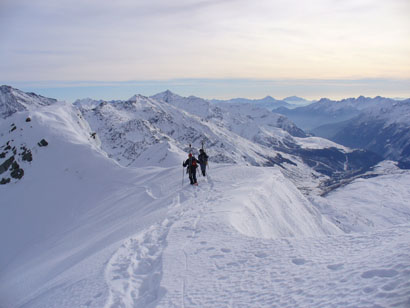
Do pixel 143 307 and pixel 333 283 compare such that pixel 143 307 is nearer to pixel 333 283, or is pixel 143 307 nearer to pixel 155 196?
pixel 333 283

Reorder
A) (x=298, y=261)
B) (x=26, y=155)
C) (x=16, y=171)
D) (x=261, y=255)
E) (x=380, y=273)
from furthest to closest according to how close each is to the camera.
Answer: (x=26, y=155), (x=16, y=171), (x=261, y=255), (x=298, y=261), (x=380, y=273)

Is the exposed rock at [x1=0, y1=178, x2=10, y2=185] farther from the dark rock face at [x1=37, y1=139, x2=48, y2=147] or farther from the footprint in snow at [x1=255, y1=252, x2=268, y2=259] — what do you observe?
the footprint in snow at [x1=255, y1=252, x2=268, y2=259]

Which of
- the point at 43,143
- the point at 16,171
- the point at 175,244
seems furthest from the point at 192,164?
the point at 16,171

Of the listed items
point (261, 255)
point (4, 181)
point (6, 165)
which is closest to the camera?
point (261, 255)

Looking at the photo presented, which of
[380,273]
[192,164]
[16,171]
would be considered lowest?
[16,171]

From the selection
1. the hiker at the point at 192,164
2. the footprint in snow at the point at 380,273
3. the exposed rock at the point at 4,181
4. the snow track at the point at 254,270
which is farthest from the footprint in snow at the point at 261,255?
the exposed rock at the point at 4,181

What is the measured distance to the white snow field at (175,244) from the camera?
8.91m

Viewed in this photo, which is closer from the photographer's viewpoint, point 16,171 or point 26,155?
point 16,171

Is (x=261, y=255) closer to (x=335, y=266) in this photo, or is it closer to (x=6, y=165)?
(x=335, y=266)

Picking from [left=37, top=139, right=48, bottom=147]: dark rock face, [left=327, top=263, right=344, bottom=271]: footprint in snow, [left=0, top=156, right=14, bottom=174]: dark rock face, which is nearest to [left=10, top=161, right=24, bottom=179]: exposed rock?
[left=0, top=156, right=14, bottom=174]: dark rock face

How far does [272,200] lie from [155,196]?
35.3 feet

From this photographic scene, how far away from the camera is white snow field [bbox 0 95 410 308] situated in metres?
8.91

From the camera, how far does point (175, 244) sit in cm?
1352

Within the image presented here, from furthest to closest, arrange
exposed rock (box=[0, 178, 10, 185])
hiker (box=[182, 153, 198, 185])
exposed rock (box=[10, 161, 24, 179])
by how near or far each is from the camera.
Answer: exposed rock (box=[10, 161, 24, 179]) < exposed rock (box=[0, 178, 10, 185]) < hiker (box=[182, 153, 198, 185])
